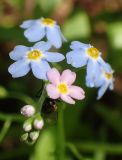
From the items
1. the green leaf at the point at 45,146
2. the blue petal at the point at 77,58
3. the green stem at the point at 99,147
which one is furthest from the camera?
the green stem at the point at 99,147

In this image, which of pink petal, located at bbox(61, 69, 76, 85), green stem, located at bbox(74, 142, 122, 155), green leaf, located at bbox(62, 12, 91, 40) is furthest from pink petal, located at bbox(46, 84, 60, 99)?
green leaf, located at bbox(62, 12, 91, 40)

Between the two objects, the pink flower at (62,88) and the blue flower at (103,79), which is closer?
the pink flower at (62,88)

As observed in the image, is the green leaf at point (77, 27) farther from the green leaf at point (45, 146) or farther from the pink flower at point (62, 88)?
the pink flower at point (62, 88)

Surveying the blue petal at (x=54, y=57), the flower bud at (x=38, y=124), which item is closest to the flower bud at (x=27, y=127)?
the flower bud at (x=38, y=124)

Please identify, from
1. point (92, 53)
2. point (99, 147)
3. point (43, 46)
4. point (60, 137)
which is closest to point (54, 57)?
point (43, 46)

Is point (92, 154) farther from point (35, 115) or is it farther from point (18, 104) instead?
point (35, 115)

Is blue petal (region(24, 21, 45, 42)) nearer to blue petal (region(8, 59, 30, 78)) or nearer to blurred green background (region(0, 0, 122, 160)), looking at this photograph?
blue petal (region(8, 59, 30, 78))
